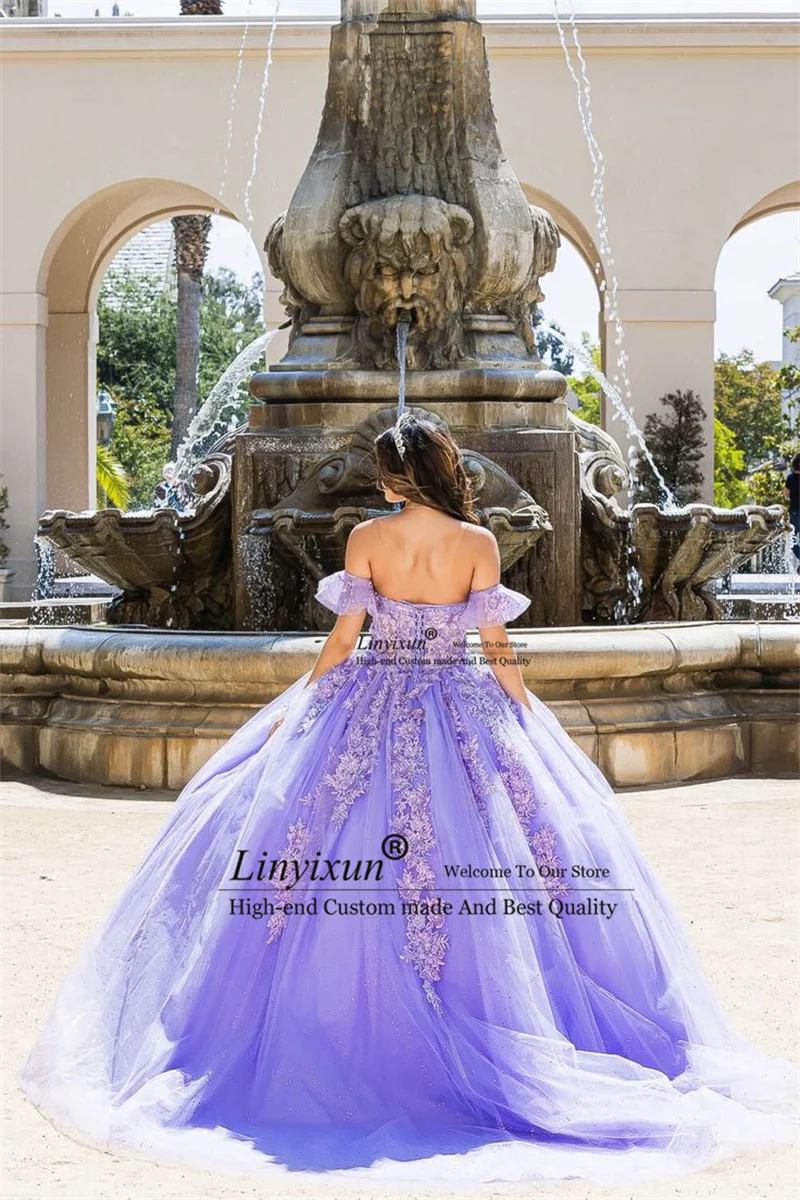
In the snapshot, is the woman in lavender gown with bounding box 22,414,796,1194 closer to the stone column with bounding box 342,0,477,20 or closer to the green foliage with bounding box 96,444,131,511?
the stone column with bounding box 342,0,477,20

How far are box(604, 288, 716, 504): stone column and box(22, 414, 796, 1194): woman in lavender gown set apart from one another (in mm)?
21545

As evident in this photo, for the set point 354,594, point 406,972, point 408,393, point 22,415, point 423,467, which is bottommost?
point 406,972

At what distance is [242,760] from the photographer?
4.48 metres

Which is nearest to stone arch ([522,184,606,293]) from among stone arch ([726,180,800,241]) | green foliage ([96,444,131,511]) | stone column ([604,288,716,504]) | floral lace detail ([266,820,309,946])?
stone column ([604,288,716,504])

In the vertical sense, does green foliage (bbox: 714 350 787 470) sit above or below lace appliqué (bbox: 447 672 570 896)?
above

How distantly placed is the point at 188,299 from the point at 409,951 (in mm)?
29952

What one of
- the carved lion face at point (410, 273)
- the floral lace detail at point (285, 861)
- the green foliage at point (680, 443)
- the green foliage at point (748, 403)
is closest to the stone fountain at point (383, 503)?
the carved lion face at point (410, 273)

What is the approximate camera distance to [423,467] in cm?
420

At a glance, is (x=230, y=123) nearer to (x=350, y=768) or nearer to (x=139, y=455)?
(x=139, y=455)

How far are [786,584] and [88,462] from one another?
14.3 m

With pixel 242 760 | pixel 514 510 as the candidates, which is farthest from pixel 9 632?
pixel 242 760

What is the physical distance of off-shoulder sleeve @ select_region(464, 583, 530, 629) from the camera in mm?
4250

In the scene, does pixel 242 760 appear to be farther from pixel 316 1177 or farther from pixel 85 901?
pixel 85 901

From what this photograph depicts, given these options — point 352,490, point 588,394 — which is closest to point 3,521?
point 352,490
